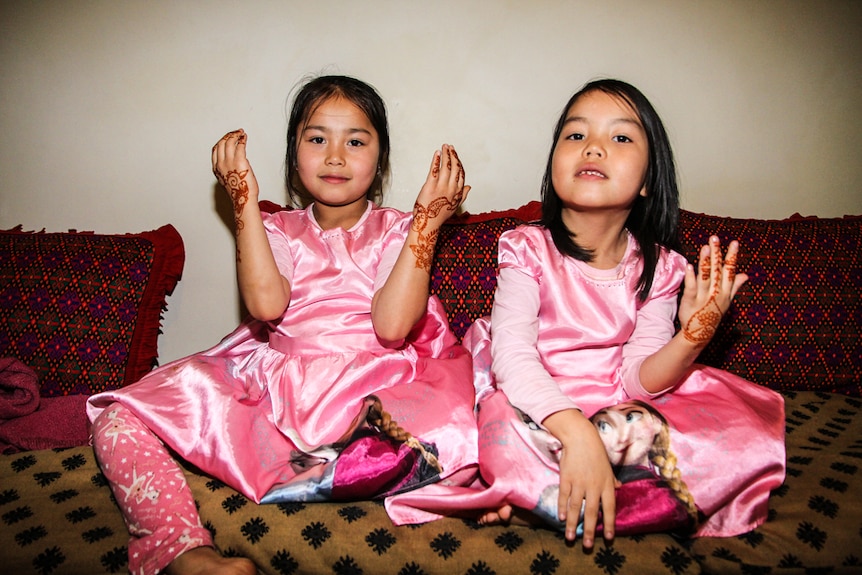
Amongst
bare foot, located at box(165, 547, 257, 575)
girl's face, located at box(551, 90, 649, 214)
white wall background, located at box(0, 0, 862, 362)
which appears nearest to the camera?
bare foot, located at box(165, 547, 257, 575)

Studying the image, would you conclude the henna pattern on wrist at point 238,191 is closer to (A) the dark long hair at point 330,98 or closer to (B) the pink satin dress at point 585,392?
(A) the dark long hair at point 330,98

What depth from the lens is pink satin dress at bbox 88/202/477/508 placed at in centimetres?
93

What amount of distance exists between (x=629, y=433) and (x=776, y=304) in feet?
2.25

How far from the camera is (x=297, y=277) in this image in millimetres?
1173

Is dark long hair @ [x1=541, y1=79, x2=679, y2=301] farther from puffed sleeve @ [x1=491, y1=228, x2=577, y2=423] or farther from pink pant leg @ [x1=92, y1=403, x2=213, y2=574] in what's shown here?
pink pant leg @ [x1=92, y1=403, x2=213, y2=574]

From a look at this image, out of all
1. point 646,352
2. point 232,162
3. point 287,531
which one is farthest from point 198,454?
point 646,352

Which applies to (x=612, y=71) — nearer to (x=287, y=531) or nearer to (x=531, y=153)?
(x=531, y=153)

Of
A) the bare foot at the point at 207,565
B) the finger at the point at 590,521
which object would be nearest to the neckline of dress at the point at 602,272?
the finger at the point at 590,521

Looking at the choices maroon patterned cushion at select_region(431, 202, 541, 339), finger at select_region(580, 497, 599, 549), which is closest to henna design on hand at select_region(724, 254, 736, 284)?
finger at select_region(580, 497, 599, 549)

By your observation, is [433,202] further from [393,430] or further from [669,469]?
[669,469]

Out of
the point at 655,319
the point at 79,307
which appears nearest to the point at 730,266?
the point at 655,319

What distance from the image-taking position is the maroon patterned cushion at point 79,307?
49.7 inches

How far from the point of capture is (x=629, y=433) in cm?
93

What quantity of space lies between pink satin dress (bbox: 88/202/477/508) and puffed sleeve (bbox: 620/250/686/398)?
320mm
